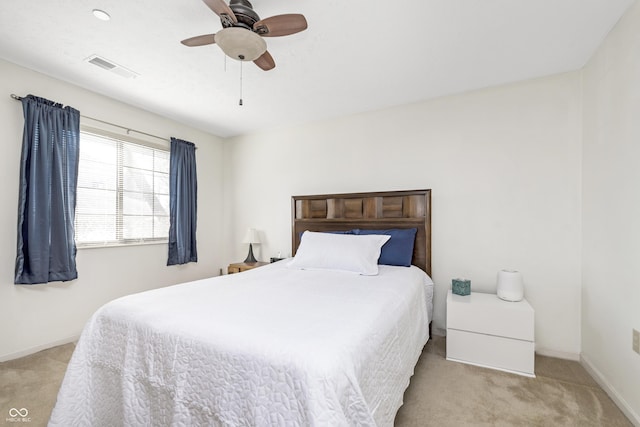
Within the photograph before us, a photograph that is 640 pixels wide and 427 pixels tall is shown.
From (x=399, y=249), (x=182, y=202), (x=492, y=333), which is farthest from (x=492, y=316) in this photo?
(x=182, y=202)

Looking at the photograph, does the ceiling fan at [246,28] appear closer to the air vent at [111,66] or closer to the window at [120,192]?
the air vent at [111,66]

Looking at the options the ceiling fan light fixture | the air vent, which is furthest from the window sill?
the ceiling fan light fixture

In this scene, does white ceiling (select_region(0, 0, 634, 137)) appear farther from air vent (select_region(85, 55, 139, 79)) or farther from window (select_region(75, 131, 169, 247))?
window (select_region(75, 131, 169, 247))

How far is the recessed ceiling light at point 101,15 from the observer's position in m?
1.75

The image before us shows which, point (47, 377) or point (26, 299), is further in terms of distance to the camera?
point (26, 299)

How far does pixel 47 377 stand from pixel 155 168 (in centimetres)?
225

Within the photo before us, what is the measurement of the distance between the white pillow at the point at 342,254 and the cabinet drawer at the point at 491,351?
87cm

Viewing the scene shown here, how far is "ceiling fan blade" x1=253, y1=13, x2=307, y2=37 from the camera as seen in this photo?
1505 mm

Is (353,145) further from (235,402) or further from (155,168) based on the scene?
(235,402)

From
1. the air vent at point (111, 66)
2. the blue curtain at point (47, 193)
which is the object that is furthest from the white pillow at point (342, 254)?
the air vent at point (111, 66)

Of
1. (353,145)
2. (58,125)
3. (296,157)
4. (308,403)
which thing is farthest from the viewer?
(296,157)

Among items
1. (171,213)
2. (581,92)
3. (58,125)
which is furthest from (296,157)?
(581,92)

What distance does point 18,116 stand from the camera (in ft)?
7.84

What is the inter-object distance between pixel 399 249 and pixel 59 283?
10.5 ft
